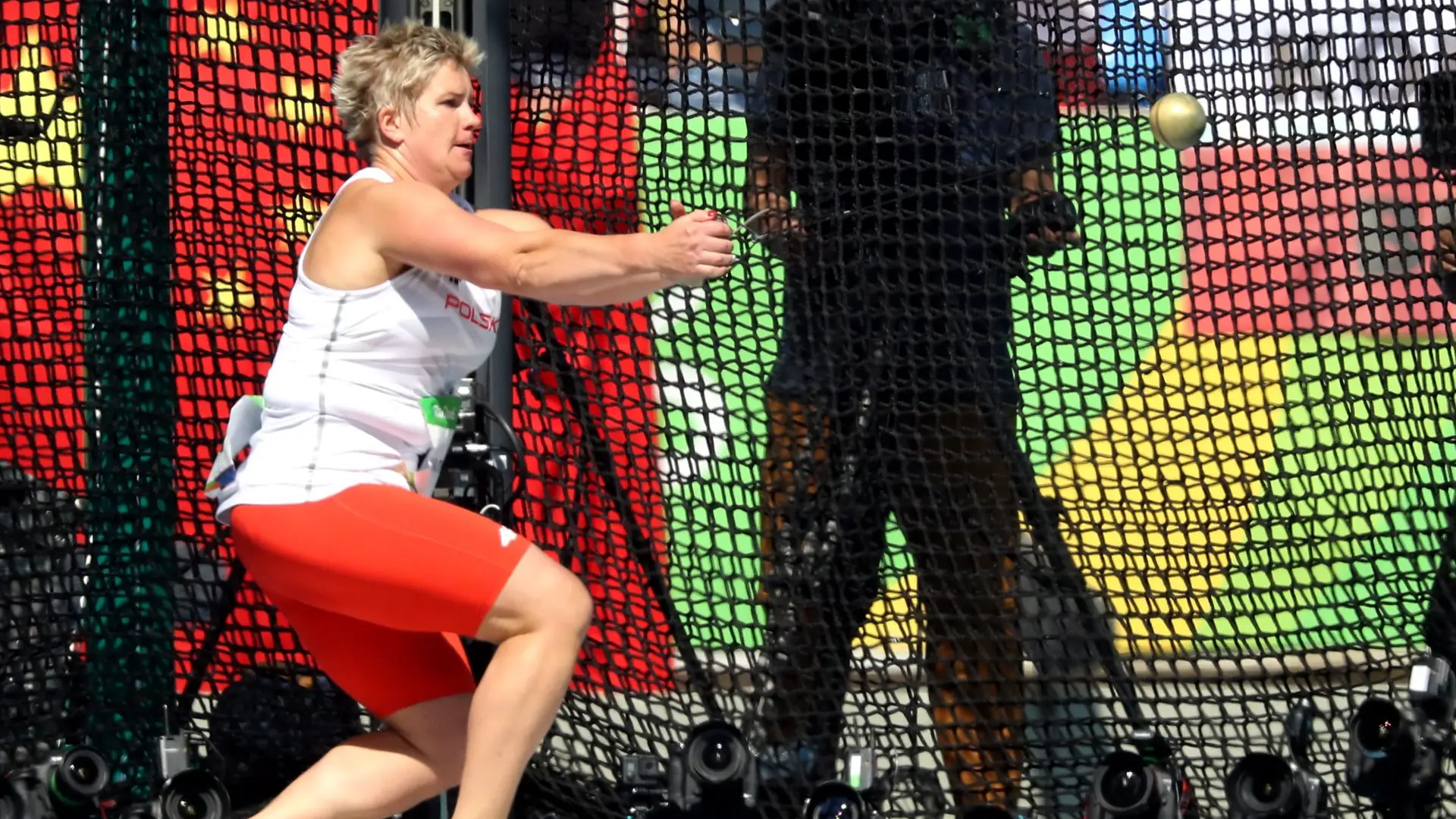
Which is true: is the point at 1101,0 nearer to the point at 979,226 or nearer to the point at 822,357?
the point at 979,226

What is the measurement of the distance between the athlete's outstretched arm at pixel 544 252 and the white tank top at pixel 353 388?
0.34 feet

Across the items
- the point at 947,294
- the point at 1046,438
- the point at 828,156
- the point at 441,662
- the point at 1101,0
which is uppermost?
the point at 1101,0

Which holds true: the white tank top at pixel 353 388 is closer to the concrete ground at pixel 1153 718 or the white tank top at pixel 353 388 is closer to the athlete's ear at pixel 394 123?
the athlete's ear at pixel 394 123

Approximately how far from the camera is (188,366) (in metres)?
3.95

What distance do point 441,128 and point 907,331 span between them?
1.24m

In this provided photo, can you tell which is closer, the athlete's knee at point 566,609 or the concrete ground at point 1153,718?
the athlete's knee at point 566,609

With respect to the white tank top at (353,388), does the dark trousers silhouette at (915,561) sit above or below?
below

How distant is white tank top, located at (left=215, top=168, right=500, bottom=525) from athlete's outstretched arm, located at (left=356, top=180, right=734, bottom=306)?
103 mm

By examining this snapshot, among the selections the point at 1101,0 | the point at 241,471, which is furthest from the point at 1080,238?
the point at 241,471

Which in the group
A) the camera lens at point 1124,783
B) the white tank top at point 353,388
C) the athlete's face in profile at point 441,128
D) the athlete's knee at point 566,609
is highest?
the athlete's face in profile at point 441,128

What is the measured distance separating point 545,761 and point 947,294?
1.35 metres

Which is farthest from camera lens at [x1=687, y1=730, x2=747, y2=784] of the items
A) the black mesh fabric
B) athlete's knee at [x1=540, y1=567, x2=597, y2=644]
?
athlete's knee at [x1=540, y1=567, x2=597, y2=644]

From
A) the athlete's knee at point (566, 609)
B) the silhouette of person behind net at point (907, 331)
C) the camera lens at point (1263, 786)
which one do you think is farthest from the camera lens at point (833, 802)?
the athlete's knee at point (566, 609)

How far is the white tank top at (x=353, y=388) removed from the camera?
2.78 metres
